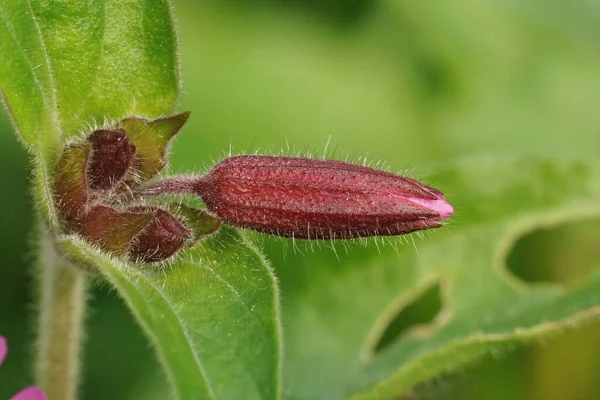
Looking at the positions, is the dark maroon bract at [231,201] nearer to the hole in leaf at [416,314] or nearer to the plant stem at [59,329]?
the plant stem at [59,329]

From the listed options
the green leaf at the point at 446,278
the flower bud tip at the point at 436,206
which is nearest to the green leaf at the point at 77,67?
the flower bud tip at the point at 436,206

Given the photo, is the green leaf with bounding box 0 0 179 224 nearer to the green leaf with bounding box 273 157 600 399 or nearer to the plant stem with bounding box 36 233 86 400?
the plant stem with bounding box 36 233 86 400

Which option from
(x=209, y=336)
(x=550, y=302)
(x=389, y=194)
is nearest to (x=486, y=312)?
(x=550, y=302)

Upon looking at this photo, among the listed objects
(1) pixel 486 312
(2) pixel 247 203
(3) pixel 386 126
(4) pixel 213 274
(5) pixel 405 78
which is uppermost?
(5) pixel 405 78

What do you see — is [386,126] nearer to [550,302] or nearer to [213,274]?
[550,302]

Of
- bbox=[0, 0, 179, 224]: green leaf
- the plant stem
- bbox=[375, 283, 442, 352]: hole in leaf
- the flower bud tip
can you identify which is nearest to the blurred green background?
bbox=[375, 283, 442, 352]: hole in leaf
